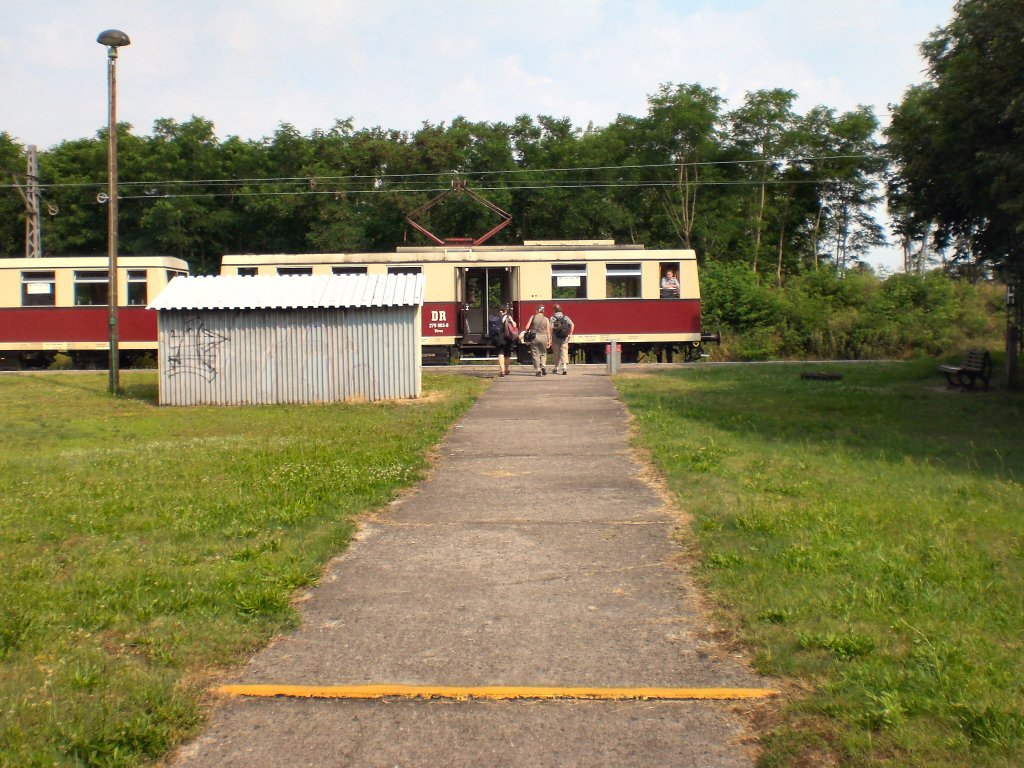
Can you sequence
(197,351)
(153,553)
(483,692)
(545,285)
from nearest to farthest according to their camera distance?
(483,692) < (153,553) < (197,351) < (545,285)

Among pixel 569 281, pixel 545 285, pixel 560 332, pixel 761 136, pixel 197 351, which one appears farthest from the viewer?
pixel 761 136

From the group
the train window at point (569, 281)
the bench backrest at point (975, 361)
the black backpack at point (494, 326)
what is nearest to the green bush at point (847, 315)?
the train window at point (569, 281)

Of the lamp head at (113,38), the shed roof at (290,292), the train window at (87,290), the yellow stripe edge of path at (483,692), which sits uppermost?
the lamp head at (113,38)

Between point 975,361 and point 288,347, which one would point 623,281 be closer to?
point 975,361

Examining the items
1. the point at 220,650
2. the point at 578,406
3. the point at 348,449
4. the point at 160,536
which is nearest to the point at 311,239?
the point at 578,406

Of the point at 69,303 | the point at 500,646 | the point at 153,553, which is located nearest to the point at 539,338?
the point at 69,303

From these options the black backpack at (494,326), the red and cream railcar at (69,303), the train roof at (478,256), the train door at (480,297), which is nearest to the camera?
the train roof at (478,256)

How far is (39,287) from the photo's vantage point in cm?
2998

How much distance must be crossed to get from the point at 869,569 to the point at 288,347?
562 inches

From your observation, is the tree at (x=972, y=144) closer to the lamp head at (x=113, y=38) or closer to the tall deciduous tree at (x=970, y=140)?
the tall deciduous tree at (x=970, y=140)

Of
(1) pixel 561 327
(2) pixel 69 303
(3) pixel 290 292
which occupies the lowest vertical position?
(1) pixel 561 327

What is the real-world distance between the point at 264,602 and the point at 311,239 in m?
39.0

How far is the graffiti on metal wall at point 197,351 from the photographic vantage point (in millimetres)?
19797

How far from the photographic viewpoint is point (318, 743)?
15.3 feet
